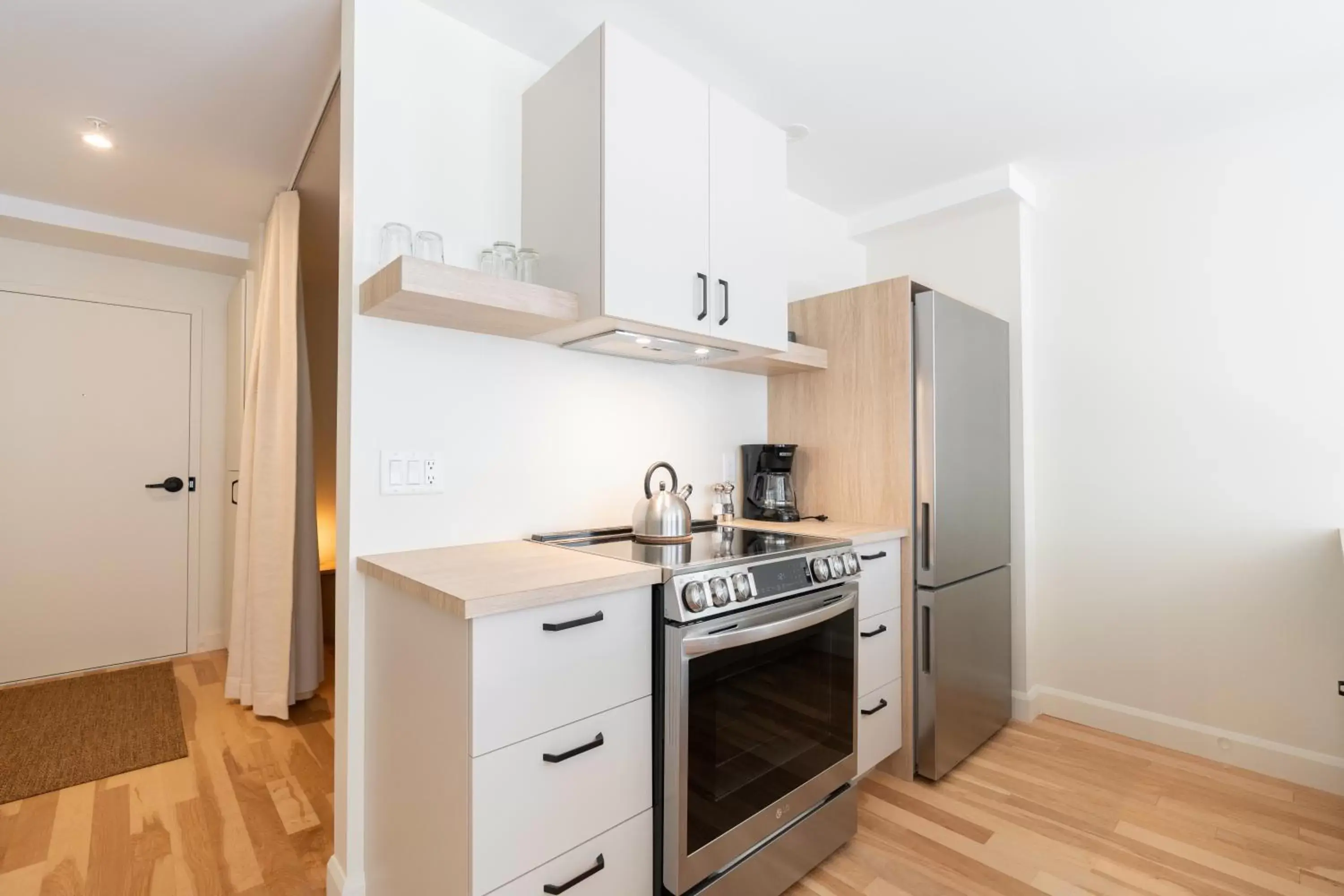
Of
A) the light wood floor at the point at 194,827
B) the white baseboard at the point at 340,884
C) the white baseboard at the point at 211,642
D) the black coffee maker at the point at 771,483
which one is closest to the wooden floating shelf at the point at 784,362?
the black coffee maker at the point at 771,483

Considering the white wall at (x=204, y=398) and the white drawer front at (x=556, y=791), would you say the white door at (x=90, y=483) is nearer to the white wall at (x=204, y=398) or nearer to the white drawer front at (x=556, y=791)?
the white wall at (x=204, y=398)

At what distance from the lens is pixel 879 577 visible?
2232mm

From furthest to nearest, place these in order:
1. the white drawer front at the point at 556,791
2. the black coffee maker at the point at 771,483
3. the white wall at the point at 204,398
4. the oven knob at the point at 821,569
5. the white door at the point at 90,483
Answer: the white wall at the point at 204,398 < the white door at the point at 90,483 < the black coffee maker at the point at 771,483 < the oven knob at the point at 821,569 < the white drawer front at the point at 556,791

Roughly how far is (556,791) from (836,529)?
139 cm

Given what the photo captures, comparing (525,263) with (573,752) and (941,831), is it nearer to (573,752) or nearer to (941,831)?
(573,752)

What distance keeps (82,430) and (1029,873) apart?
15.6ft

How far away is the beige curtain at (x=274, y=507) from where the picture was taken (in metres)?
2.77

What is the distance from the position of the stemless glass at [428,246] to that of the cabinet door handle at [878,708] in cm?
195

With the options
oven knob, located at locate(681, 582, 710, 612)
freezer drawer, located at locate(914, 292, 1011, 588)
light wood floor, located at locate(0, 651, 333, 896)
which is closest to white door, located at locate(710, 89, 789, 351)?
freezer drawer, located at locate(914, 292, 1011, 588)

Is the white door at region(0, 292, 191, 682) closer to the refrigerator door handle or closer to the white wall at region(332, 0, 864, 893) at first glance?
the white wall at region(332, 0, 864, 893)

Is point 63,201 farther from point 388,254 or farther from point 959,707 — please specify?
point 959,707

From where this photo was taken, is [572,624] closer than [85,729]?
Yes

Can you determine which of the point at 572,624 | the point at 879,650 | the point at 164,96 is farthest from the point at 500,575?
the point at 164,96

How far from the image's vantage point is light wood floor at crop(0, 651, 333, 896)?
5.77 feet
